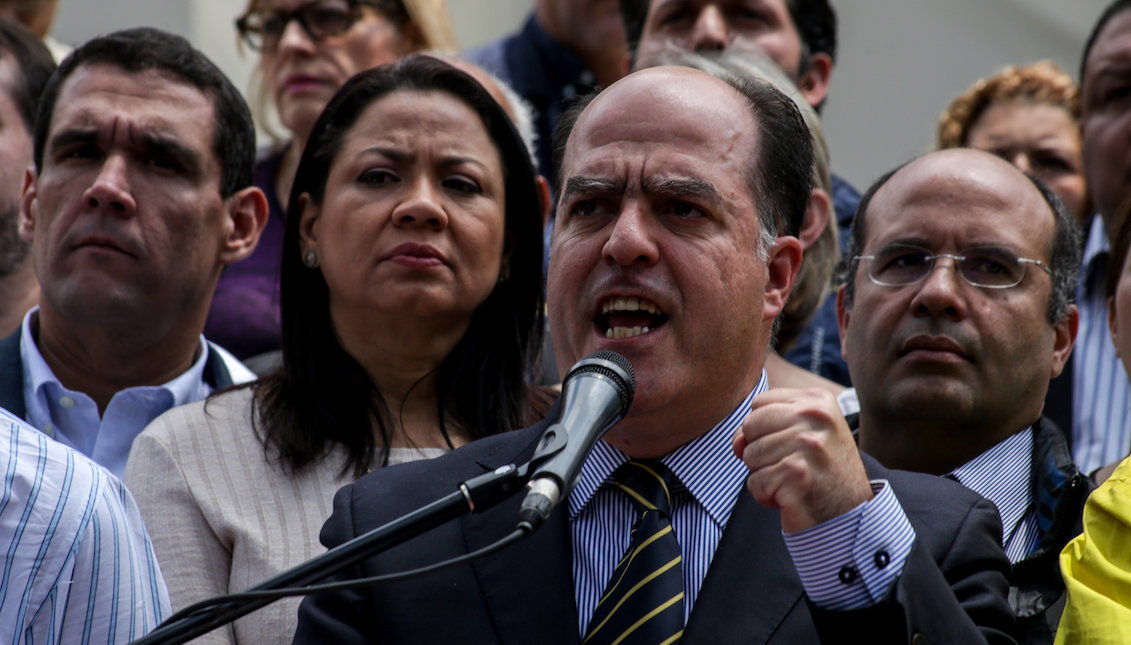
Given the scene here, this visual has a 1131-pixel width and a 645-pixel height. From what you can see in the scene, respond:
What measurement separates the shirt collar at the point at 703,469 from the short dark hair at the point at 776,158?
0.44 metres

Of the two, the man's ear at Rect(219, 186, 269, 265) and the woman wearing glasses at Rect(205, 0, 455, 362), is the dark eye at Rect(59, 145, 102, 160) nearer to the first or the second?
the man's ear at Rect(219, 186, 269, 265)

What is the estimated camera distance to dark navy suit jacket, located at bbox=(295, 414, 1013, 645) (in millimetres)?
2504

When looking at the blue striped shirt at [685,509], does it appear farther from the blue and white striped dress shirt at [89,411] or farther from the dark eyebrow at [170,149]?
the dark eyebrow at [170,149]

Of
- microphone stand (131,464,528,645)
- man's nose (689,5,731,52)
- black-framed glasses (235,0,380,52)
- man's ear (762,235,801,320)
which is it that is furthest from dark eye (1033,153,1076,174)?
microphone stand (131,464,528,645)

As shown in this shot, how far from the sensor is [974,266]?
142 inches

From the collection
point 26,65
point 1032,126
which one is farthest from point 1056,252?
point 26,65

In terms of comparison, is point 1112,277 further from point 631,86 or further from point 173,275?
point 173,275

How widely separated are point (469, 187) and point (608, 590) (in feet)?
5.02

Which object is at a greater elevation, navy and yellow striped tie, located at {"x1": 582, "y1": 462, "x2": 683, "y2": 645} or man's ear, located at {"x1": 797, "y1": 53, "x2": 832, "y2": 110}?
navy and yellow striped tie, located at {"x1": 582, "y1": 462, "x2": 683, "y2": 645}

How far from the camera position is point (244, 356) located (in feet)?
16.0

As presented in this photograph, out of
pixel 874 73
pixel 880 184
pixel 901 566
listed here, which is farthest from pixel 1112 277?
pixel 874 73

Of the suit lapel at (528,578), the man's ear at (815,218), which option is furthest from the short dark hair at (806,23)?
Answer: the suit lapel at (528,578)

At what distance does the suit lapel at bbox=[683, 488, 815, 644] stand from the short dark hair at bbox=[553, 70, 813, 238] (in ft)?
2.15

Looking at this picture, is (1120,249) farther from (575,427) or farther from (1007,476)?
(575,427)
